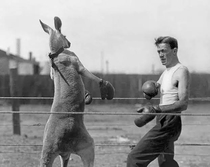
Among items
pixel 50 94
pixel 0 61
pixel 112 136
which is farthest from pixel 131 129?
pixel 0 61

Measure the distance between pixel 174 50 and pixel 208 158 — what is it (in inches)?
155

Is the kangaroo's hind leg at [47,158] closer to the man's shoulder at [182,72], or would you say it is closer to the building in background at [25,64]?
the man's shoulder at [182,72]

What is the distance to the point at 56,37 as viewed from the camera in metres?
3.88

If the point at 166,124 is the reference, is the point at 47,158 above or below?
below

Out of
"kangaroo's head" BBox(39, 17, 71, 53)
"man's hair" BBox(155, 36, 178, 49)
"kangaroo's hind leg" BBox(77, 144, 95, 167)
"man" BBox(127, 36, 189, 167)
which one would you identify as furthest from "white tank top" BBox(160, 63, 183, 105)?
"kangaroo's head" BBox(39, 17, 71, 53)

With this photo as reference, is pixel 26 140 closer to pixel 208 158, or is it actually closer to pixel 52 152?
pixel 208 158

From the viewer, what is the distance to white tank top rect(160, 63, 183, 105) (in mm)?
3568

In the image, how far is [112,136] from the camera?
398 inches

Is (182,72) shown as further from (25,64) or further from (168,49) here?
(25,64)

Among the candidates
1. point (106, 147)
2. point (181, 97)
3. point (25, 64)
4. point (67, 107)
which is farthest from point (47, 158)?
point (25, 64)

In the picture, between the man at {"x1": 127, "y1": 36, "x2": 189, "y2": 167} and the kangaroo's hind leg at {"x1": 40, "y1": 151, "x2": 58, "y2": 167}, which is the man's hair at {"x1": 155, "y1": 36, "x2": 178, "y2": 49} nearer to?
the man at {"x1": 127, "y1": 36, "x2": 189, "y2": 167}

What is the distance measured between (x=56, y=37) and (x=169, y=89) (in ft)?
4.00

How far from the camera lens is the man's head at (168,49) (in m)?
3.72

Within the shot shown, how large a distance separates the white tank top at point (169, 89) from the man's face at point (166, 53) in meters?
0.09
